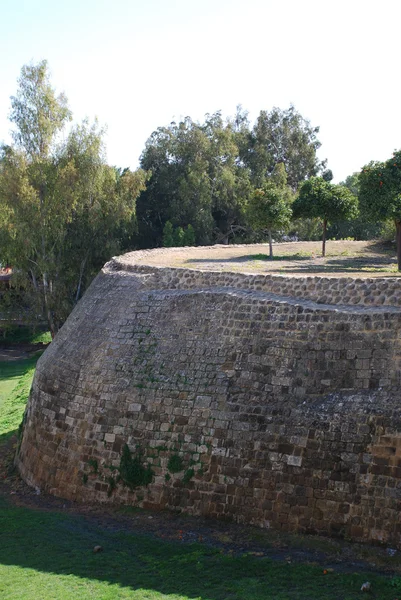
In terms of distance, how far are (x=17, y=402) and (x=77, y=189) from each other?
980 cm

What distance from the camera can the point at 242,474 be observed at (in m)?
10.8

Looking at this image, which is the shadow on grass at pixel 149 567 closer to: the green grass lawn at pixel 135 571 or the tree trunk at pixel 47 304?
the green grass lawn at pixel 135 571

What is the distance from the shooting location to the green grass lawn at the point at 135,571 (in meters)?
8.78

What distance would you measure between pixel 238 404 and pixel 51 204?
17576 mm

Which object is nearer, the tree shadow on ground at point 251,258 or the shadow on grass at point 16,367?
the tree shadow on ground at point 251,258

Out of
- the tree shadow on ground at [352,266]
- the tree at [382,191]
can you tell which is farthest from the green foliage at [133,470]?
the tree at [382,191]

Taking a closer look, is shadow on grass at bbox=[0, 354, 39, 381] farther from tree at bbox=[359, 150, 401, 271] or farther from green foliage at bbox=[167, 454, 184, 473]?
green foliage at bbox=[167, 454, 184, 473]

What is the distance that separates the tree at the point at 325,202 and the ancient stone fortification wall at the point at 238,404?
838 cm

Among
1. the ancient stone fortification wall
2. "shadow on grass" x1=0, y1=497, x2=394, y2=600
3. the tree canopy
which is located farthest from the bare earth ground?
the tree canopy

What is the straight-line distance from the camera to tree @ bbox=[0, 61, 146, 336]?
26.3 metres

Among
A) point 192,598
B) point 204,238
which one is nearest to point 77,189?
point 204,238

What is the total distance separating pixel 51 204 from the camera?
2669cm

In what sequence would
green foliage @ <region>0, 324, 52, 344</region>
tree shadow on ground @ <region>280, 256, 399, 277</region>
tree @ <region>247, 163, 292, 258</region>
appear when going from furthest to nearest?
green foliage @ <region>0, 324, 52, 344</region>
tree @ <region>247, 163, 292, 258</region>
tree shadow on ground @ <region>280, 256, 399, 277</region>

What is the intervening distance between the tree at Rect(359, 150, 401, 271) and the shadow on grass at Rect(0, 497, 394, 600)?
857 cm
